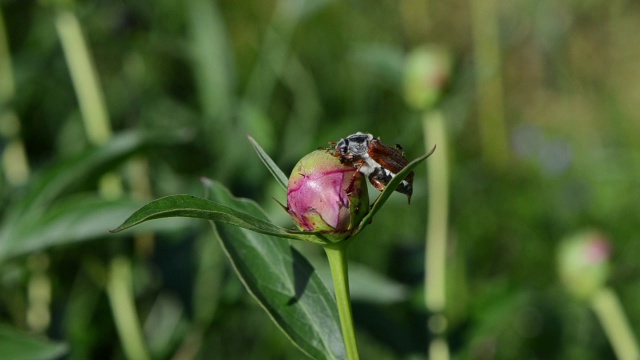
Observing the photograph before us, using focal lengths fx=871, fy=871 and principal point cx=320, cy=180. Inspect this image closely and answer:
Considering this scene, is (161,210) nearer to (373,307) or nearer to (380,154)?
(380,154)

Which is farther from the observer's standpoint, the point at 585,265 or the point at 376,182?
the point at 585,265

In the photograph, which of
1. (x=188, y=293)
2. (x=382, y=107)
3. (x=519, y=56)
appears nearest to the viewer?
(x=188, y=293)

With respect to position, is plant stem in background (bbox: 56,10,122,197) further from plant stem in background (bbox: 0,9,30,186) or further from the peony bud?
the peony bud

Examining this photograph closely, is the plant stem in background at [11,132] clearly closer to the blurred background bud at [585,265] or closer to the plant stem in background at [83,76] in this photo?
the plant stem in background at [83,76]

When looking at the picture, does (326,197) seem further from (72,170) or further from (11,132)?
(11,132)

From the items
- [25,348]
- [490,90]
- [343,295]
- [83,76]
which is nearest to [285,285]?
[343,295]

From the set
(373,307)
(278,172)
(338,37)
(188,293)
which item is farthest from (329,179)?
(338,37)
